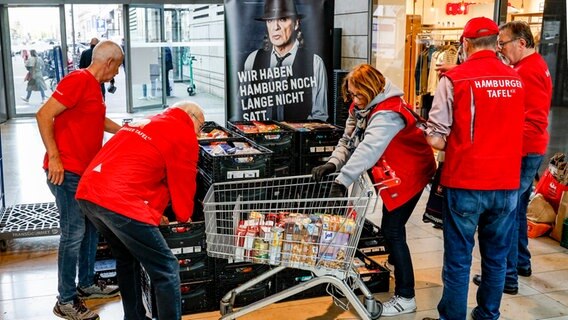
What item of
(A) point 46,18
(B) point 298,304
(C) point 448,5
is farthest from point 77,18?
(B) point 298,304

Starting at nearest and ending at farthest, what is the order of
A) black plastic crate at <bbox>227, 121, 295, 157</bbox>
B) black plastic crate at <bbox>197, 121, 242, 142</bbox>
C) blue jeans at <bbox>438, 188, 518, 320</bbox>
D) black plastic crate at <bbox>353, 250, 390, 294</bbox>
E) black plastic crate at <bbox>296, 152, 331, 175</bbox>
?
blue jeans at <bbox>438, 188, 518, 320</bbox>
black plastic crate at <bbox>353, 250, 390, 294</bbox>
black plastic crate at <bbox>197, 121, 242, 142</bbox>
black plastic crate at <bbox>227, 121, 295, 157</bbox>
black plastic crate at <bbox>296, 152, 331, 175</bbox>

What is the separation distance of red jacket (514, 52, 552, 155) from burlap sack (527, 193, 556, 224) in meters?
1.64

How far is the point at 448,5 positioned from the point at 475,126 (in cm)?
572

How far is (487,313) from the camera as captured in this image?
10.9ft

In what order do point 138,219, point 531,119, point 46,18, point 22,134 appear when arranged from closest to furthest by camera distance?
point 138,219, point 531,119, point 22,134, point 46,18

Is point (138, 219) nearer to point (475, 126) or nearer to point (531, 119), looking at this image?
point (475, 126)

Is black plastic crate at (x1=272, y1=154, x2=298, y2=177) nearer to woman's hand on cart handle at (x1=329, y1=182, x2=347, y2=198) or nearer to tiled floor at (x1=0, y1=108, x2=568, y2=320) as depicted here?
tiled floor at (x1=0, y1=108, x2=568, y2=320)

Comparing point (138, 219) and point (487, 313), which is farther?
point (487, 313)

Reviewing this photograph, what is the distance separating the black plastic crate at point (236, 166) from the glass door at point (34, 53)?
10182 mm

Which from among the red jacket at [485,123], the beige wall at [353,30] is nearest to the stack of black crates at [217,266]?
the red jacket at [485,123]

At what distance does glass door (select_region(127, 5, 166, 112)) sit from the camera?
1220 centimetres

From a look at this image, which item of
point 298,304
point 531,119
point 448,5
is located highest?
point 448,5

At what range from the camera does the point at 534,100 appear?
12.0 feet

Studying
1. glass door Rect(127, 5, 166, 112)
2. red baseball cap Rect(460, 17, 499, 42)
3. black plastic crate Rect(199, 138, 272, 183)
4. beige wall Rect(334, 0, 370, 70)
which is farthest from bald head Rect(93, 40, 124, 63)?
glass door Rect(127, 5, 166, 112)
